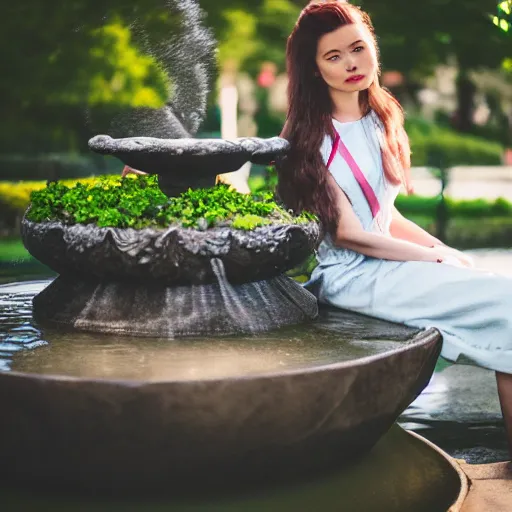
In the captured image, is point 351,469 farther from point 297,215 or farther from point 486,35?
point 486,35

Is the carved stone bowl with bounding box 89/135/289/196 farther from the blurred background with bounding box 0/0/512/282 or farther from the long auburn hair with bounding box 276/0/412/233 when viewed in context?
the blurred background with bounding box 0/0/512/282

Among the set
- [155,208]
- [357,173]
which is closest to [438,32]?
[357,173]

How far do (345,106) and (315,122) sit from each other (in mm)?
186

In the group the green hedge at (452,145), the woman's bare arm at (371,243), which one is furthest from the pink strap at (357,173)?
the green hedge at (452,145)

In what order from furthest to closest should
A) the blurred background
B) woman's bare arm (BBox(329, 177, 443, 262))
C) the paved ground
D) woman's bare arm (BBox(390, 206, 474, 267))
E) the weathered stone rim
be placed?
1. the blurred background
2. the paved ground
3. woman's bare arm (BBox(390, 206, 474, 267))
4. woman's bare arm (BBox(329, 177, 443, 262))
5. the weathered stone rim

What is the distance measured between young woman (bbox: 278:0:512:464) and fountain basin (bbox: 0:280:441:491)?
18.6 inches

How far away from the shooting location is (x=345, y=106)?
14.1 feet

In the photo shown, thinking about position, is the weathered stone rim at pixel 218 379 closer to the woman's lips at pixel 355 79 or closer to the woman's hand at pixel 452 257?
the woman's hand at pixel 452 257

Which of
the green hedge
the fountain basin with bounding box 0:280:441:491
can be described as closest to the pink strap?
the fountain basin with bounding box 0:280:441:491

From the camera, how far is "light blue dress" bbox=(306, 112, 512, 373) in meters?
3.71

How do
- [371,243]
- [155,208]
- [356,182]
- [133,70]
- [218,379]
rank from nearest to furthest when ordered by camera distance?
[218,379] < [155,208] < [371,243] < [356,182] < [133,70]

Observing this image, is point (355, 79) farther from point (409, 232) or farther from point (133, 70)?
point (133, 70)

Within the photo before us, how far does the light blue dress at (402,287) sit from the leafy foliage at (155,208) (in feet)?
1.12

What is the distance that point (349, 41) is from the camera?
13.6 ft
